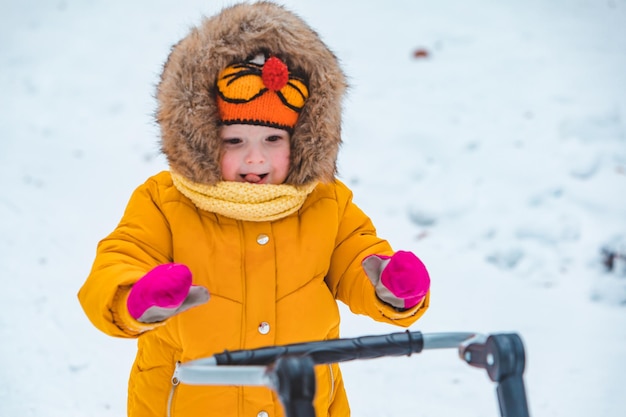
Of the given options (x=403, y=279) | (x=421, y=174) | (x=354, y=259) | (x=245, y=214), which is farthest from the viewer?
(x=421, y=174)

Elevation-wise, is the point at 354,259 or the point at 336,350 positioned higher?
the point at 354,259

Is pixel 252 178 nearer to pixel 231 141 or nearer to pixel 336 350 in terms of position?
pixel 231 141

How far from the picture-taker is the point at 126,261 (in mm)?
1558

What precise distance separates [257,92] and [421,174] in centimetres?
206

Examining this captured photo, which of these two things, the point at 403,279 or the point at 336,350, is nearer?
the point at 336,350

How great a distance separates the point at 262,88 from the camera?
5.57 feet

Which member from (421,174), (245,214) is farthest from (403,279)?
(421,174)

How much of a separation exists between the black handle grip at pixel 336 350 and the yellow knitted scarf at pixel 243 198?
0.41 m

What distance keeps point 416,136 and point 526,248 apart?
993 millimetres

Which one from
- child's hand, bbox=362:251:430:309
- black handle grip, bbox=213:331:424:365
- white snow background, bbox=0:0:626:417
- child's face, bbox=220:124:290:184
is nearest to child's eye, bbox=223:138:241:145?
child's face, bbox=220:124:290:184

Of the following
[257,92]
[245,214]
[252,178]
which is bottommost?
[245,214]

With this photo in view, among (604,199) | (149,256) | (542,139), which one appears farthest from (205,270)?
(542,139)

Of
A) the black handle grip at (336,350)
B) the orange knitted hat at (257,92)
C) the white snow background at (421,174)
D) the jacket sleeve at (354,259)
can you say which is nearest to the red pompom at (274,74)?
the orange knitted hat at (257,92)

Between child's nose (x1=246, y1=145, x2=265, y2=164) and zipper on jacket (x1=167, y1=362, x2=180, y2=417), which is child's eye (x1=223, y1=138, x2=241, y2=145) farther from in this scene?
zipper on jacket (x1=167, y1=362, x2=180, y2=417)
